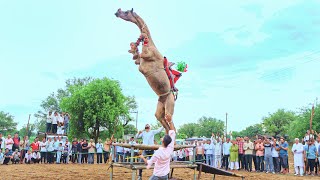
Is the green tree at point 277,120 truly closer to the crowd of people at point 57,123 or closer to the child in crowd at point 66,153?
the crowd of people at point 57,123

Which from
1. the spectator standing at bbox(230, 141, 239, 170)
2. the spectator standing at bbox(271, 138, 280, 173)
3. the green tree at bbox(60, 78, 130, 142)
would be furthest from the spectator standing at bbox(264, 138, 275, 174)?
the green tree at bbox(60, 78, 130, 142)

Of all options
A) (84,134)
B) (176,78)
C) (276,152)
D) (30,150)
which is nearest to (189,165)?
(176,78)

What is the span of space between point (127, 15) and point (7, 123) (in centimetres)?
6997

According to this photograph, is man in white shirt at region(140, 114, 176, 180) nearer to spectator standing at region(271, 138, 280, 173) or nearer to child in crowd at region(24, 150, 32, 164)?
spectator standing at region(271, 138, 280, 173)

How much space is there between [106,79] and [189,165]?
28.0m

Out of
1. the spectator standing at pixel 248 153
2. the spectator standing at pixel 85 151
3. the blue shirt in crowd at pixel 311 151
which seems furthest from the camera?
the spectator standing at pixel 85 151

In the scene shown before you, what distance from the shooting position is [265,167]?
18.8m

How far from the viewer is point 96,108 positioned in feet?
111

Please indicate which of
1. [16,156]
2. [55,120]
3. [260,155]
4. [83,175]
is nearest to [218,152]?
[260,155]

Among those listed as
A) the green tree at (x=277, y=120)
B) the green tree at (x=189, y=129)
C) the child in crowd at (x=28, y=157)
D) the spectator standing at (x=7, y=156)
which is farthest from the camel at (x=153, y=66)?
the green tree at (x=189, y=129)

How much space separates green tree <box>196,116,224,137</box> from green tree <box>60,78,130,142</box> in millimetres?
57367

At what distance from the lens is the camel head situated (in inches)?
332

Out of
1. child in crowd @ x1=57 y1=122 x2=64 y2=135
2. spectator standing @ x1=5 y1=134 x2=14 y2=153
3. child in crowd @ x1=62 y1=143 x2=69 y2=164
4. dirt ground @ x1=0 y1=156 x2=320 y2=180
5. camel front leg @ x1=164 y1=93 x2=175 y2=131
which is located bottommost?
dirt ground @ x1=0 y1=156 x2=320 y2=180

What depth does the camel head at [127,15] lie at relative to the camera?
8.42 meters
